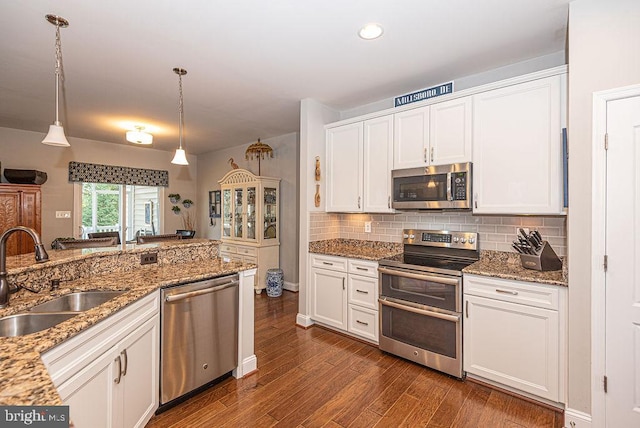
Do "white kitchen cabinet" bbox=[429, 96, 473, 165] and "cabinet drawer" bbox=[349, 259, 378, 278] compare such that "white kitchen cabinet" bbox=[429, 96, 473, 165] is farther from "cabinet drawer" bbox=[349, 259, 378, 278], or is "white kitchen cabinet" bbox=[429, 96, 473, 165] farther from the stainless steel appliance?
"cabinet drawer" bbox=[349, 259, 378, 278]

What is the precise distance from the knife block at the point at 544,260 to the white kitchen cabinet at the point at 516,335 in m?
0.24

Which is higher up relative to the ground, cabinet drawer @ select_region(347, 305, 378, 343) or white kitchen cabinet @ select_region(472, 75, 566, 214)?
white kitchen cabinet @ select_region(472, 75, 566, 214)

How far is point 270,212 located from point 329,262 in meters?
2.11

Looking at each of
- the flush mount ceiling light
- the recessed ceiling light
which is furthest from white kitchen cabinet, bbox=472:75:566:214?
the flush mount ceiling light

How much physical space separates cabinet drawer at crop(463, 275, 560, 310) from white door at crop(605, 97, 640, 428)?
301mm

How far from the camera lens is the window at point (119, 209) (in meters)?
5.59

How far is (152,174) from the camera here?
6273mm

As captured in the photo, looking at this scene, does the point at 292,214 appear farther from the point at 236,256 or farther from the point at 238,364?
the point at 238,364

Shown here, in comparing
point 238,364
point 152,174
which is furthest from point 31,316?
point 152,174

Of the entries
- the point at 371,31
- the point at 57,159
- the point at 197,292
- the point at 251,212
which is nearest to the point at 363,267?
the point at 197,292

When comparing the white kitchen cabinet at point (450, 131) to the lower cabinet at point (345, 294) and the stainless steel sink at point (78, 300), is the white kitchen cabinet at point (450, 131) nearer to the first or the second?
the lower cabinet at point (345, 294)

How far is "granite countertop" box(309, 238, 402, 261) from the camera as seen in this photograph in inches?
125

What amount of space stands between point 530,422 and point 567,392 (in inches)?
11.7

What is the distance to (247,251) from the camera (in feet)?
16.7
